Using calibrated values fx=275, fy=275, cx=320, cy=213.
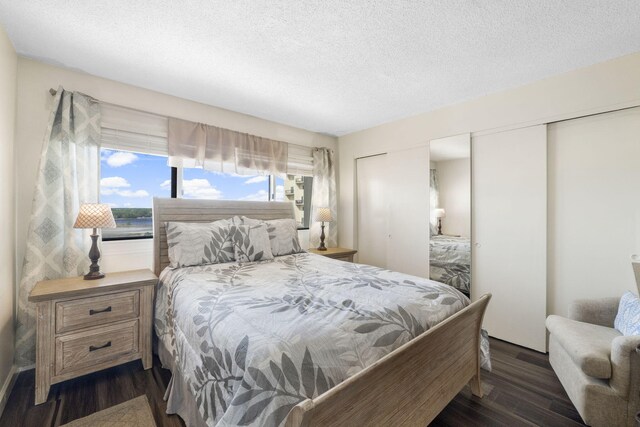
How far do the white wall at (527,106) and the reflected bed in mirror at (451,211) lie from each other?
0.64 feet

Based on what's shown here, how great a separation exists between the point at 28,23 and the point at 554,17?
3380 millimetres

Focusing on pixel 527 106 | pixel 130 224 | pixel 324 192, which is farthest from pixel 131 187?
pixel 527 106

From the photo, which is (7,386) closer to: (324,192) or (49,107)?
(49,107)

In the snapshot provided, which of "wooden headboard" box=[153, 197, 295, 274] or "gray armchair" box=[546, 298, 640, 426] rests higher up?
"wooden headboard" box=[153, 197, 295, 274]

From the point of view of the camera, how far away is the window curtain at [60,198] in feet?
6.94

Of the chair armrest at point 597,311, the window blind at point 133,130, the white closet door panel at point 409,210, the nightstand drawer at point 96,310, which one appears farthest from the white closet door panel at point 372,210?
the nightstand drawer at point 96,310

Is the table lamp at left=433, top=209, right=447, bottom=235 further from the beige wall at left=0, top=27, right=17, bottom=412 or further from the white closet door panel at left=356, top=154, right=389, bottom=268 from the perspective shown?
the beige wall at left=0, top=27, right=17, bottom=412

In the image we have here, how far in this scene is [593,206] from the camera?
2330mm

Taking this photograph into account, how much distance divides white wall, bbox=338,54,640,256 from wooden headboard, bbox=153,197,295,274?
1684 millimetres

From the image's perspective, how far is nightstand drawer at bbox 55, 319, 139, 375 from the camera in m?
Answer: 1.91

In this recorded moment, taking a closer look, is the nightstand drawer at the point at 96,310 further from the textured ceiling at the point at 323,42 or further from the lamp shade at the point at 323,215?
the lamp shade at the point at 323,215

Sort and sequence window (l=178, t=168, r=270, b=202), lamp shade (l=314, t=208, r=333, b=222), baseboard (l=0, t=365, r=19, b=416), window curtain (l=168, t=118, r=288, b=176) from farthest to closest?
1. lamp shade (l=314, t=208, r=333, b=222)
2. window (l=178, t=168, r=270, b=202)
3. window curtain (l=168, t=118, r=288, b=176)
4. baseboard (l=0, t=365, r=19, b=416)

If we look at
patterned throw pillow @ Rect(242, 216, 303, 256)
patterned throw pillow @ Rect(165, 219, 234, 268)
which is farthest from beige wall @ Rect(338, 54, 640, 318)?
patterned throw pillow @ Rect(165, 219, 234, 268)

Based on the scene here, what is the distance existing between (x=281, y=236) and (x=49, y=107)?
229 cm
